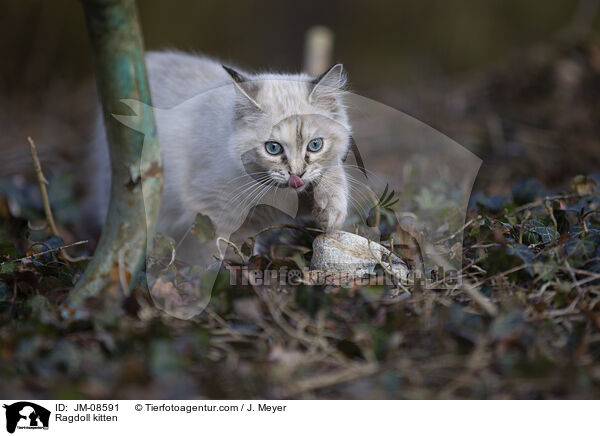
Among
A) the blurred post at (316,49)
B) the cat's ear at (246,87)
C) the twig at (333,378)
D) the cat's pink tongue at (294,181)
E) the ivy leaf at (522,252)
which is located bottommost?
the twig at (333,378)

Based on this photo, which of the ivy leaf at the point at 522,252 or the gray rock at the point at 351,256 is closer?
the ivy leaf at the point at 522,252

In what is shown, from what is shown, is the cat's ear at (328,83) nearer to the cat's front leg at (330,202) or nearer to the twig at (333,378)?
the cat's front leg at (330,202)

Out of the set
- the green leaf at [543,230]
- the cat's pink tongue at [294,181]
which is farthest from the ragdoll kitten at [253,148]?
the green leaf at [543,230]

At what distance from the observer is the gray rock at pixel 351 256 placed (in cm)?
185

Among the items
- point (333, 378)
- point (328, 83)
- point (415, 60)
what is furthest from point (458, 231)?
point (415, 60)

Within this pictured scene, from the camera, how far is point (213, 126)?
2.24 metres

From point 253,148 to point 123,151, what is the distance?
50 centimetres

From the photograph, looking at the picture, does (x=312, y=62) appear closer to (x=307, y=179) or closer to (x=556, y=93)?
(x=556, y=93)

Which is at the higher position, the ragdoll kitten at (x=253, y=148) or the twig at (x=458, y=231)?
the ragdoll kitten at (x=253, y=148)

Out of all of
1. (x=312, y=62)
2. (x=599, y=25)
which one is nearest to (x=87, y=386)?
(x=312, y=62)

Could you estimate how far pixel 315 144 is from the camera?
1979 mm

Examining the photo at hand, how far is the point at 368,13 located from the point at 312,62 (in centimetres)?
207
